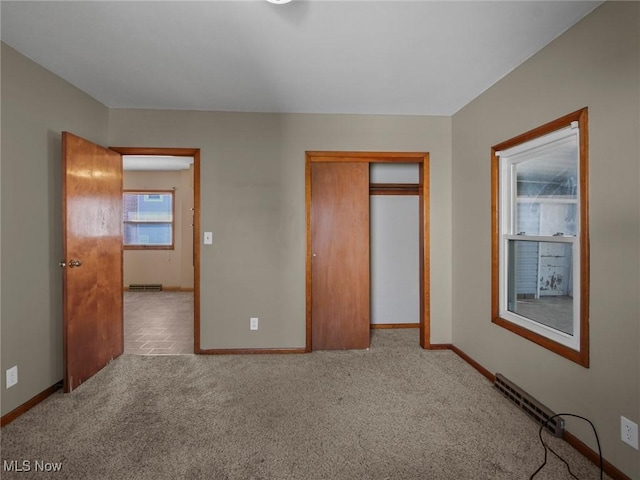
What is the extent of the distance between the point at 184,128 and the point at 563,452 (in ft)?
12.4

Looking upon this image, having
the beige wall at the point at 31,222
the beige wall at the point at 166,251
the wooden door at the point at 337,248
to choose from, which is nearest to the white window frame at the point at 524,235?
the wooden door at the point at 337,248

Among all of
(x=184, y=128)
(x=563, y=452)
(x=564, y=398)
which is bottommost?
(x=563, y=452)

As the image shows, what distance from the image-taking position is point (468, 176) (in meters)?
3.04

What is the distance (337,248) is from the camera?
3.41 metres

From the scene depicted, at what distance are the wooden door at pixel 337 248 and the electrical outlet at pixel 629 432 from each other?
2054 mm

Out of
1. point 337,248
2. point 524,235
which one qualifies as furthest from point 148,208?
point 524,235

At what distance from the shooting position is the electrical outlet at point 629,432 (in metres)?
1.53

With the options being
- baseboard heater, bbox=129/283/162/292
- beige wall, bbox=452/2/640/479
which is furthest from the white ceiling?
baseboard heater, bbox=129/283/162/292

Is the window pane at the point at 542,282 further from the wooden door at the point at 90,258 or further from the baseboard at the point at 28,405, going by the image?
the baseboard at the point at 28,405

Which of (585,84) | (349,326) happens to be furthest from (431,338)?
(585,84)

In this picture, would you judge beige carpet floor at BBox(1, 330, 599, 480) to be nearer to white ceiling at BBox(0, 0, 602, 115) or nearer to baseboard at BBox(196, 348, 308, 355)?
baseboard at BBox(196, 348, 308, 355)

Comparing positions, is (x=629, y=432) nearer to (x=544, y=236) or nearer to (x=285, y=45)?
(x=544, y=236)

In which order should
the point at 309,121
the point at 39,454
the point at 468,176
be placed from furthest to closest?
the point at 309,121 → the point at 468,176 → the point at 39,454

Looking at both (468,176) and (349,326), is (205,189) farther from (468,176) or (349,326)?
(468,176)
